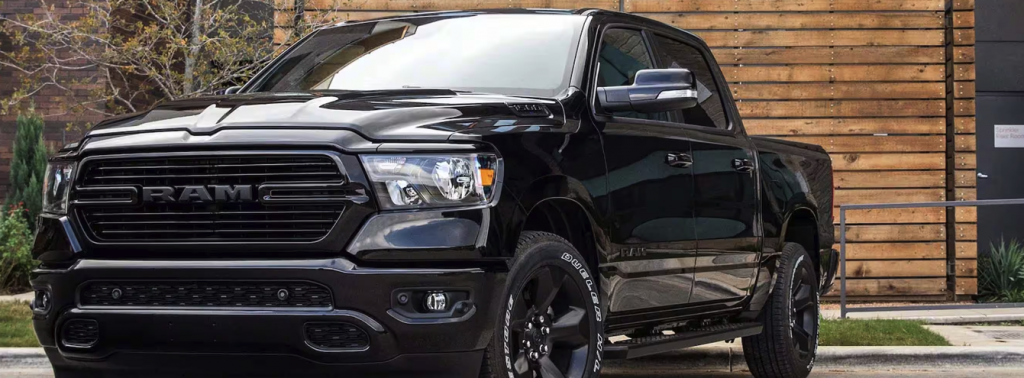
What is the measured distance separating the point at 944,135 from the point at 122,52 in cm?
788

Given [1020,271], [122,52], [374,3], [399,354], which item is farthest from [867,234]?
[399,354]

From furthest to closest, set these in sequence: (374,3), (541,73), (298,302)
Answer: (374,3) < (541,73) < (298,302)

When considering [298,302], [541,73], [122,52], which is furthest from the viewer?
Result: [122,52]

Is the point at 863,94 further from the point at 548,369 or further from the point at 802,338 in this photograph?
the point at 548,369

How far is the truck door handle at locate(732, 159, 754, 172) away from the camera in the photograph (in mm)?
6652

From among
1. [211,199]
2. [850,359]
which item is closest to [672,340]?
[211,199]

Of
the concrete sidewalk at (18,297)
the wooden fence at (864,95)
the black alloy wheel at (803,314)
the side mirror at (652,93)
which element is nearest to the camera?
the side mirror at (652,93)

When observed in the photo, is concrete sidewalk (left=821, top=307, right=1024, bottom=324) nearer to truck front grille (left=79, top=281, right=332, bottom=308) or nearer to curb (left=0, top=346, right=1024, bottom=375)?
curb (left=0, top=346, right=1024, bottom=375)

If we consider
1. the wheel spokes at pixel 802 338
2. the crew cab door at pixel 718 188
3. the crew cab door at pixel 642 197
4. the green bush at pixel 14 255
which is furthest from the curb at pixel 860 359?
the green bush at pixel 14 255

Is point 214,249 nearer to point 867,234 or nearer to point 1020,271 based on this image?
point 867,234

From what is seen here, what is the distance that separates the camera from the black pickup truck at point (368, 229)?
13.9 ft

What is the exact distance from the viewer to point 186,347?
4.34 meters

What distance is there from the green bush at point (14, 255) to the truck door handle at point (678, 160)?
8.43 meters

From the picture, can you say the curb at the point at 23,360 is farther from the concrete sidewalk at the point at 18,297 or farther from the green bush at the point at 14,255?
the green bush at the point at 14,255
